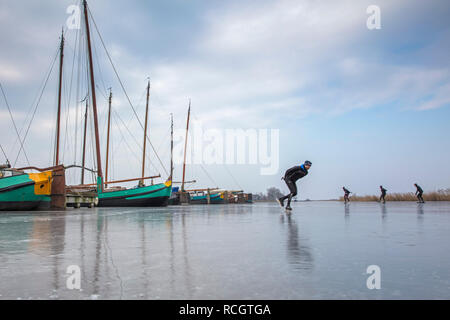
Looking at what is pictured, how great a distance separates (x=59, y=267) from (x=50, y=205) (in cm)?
1612

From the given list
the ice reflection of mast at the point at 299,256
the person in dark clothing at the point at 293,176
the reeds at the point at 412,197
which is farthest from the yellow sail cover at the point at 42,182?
the reeds at the point at 412,197

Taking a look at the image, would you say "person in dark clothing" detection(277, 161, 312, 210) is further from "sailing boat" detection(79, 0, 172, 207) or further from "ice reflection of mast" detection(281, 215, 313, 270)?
"sailing boat" detection(79, 0, 172, 207)

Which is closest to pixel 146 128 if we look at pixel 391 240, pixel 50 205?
pixel 50 205

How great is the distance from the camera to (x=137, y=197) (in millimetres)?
27891

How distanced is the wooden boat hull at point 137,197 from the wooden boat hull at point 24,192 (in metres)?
9.54

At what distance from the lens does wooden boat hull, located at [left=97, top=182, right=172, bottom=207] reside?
26.8 meters

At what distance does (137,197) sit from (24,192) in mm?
12427

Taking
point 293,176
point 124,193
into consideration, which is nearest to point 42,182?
A: point 124,193

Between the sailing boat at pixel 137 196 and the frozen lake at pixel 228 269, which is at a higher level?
the frozen lake at pixel 228 269

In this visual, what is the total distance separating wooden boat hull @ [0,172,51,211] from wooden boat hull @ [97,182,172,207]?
9538 millimetres

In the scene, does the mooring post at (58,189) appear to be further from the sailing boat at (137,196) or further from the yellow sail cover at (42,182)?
the sailing boat at (137,196)

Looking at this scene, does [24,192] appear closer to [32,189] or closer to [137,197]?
[32,189]

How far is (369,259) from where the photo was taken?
2508mm

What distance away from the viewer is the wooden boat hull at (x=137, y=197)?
26.8 meters
